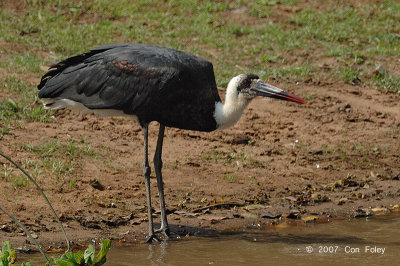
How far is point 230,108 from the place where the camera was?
6.39 m

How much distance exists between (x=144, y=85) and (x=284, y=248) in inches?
72.8

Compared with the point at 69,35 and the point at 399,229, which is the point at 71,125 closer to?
the point at 69,35

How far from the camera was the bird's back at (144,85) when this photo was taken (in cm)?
629

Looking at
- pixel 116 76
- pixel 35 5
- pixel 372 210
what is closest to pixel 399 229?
pixel 372 210

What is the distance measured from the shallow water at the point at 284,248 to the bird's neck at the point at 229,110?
0.99m

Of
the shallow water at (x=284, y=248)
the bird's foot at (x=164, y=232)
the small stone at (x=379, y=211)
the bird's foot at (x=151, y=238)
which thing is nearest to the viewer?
the shallow water at (x=284, y=248)

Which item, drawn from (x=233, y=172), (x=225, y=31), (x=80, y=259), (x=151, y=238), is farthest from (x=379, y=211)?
(x=225, y=31)

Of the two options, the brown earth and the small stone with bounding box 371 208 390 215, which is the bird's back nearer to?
the brown earth

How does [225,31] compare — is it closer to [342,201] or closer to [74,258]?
[342,201]

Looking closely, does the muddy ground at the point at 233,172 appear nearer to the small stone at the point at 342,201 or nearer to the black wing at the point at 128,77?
the small stone at the point at 342,201

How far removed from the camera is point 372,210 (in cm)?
712

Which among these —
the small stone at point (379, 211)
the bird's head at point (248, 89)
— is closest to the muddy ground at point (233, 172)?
the small stone at point (379, 211)

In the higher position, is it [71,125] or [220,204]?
[71,125]

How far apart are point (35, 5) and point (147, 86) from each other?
564 centimetres
